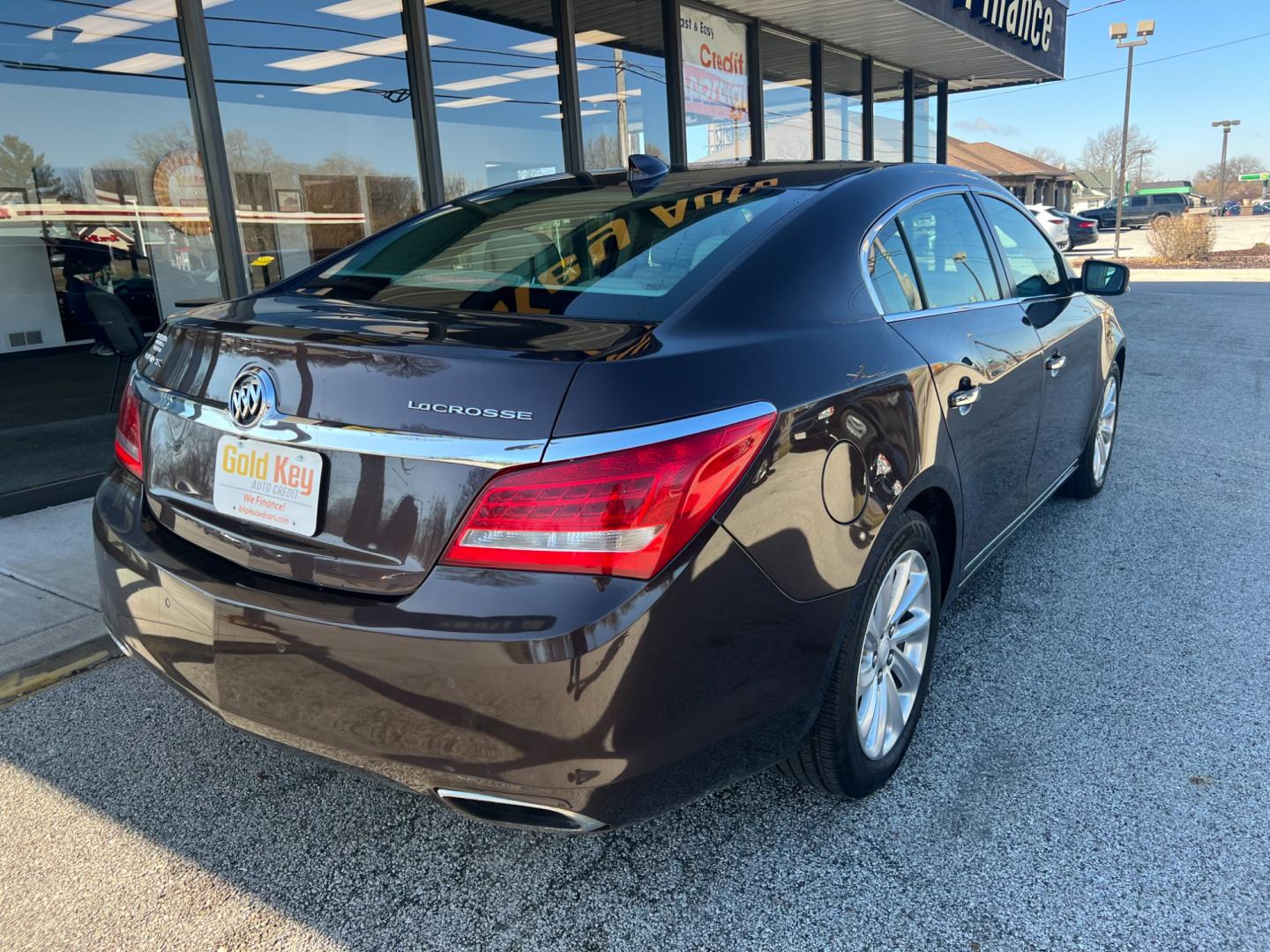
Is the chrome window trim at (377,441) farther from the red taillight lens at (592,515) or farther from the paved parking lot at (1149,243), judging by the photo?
the paved parking lot at (1149,243)

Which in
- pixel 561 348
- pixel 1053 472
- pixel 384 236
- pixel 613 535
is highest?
pixel 384 236

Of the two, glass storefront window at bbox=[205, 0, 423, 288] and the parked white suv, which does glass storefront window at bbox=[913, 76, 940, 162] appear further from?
the parked white suv

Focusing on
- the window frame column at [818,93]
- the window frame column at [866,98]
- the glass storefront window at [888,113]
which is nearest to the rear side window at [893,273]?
the window frame column at [818,93]

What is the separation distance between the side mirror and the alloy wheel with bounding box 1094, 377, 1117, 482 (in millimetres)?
600

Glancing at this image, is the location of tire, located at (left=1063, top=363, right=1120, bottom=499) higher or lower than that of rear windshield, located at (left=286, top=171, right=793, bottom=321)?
lower

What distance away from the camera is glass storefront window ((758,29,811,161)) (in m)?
11.0

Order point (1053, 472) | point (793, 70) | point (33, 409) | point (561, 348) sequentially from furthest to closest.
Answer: point (793, 70) < point (33, 409) < point (1053, 472) < point (561, 348)

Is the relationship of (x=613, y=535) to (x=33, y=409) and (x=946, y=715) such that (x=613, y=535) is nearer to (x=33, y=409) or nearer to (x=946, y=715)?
(x=946, y=715)

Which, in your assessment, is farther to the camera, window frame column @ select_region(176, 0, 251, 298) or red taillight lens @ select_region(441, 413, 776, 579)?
window frame column @ select_region(176, 0, 251, 298)

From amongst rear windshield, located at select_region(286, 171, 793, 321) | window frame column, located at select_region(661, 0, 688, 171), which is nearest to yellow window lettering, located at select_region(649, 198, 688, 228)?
rear windshield, located at select_region(286, 171, 793, 321)

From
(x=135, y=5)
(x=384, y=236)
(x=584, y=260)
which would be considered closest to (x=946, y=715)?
(x=584, y=260)

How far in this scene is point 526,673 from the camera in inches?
62.1

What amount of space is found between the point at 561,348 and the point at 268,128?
21.0 ft

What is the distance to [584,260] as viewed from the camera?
2.29 metres
